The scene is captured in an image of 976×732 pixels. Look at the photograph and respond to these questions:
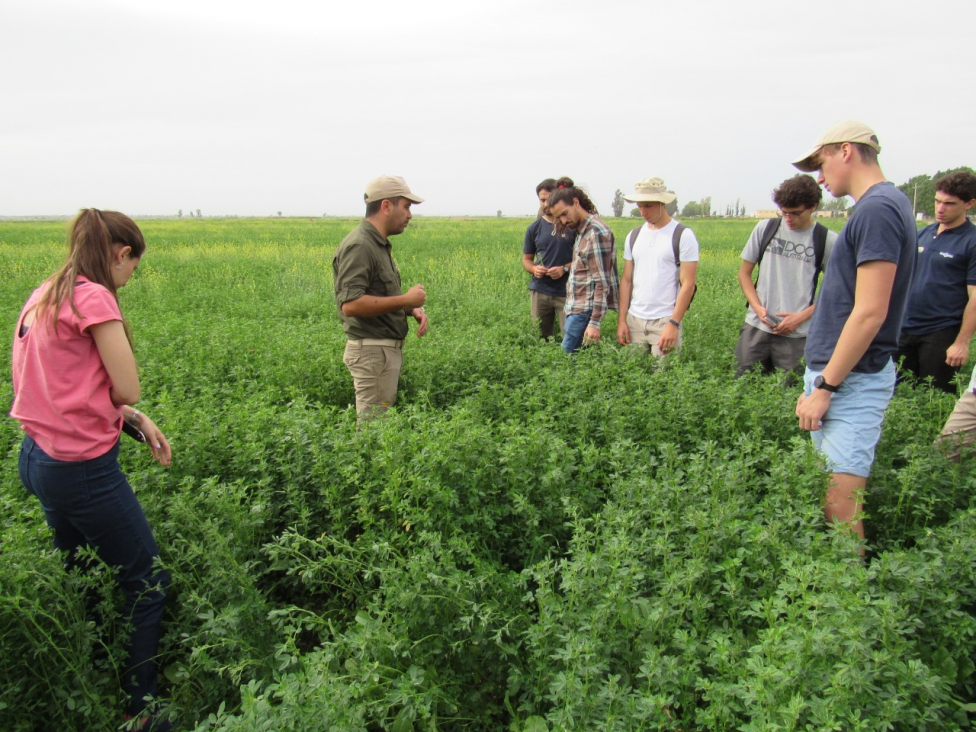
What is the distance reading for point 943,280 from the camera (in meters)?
4.79

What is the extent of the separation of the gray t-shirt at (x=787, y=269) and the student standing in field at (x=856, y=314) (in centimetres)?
171

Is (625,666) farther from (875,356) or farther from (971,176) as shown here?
(971,176)

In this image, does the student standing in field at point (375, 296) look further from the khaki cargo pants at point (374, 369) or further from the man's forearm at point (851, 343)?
the man's forearm at point (851, 343)

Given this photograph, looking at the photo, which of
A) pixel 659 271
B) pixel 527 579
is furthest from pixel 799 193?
pixel 527 579

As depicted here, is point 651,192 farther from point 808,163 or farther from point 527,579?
point 527,579

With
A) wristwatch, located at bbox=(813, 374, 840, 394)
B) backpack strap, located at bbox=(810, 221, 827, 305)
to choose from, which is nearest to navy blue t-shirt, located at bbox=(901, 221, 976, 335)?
backpack strap, located at bbox=(810, 221, 827, 305)

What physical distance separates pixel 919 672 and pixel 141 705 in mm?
2813

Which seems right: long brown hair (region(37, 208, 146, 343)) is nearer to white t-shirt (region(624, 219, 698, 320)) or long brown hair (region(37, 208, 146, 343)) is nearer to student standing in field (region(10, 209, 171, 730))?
student standing in field (region(10, 209, 171, 730))

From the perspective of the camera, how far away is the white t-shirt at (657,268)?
17.1 feet

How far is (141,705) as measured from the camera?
2.57 meters

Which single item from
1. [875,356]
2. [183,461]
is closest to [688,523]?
[875,356]

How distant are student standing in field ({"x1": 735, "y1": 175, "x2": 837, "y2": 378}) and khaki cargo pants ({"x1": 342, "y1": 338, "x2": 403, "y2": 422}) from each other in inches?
106

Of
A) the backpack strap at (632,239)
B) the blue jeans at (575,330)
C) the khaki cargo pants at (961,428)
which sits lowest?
the khaki cargo pants at (961,428)

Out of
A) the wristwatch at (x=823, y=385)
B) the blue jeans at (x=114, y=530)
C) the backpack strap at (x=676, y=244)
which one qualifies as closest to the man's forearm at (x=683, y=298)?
the backpack strap at (x=676, y=244)
